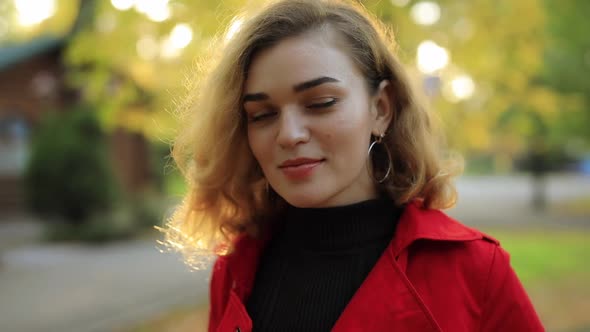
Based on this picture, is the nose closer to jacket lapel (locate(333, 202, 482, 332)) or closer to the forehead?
the forehead

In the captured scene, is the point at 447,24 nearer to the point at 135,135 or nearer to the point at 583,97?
the point at 583,97

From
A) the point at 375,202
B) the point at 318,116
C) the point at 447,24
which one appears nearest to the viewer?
the point at 318,116

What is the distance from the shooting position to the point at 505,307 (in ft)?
4.65

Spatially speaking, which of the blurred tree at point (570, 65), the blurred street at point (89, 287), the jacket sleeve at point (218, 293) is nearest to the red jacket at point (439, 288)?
the jacket sleeve at point (218, 293)

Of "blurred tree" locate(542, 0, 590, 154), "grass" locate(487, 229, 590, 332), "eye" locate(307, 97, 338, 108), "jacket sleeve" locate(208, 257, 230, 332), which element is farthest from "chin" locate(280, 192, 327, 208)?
"blurred tree" locate(542, 0, 590, 154)

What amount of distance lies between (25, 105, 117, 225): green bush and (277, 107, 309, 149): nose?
10.6m

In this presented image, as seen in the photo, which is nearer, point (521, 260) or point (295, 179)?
point (295, 179)

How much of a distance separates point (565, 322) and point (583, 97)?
832cm

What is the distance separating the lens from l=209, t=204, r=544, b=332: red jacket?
142cm

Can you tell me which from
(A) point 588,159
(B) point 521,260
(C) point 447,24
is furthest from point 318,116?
(A) point 588,159

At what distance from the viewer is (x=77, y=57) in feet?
18.8

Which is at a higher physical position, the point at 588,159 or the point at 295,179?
the point at 295,179

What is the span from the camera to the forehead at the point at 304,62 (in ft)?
5.11

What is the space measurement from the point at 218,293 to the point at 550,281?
21.2 feet
